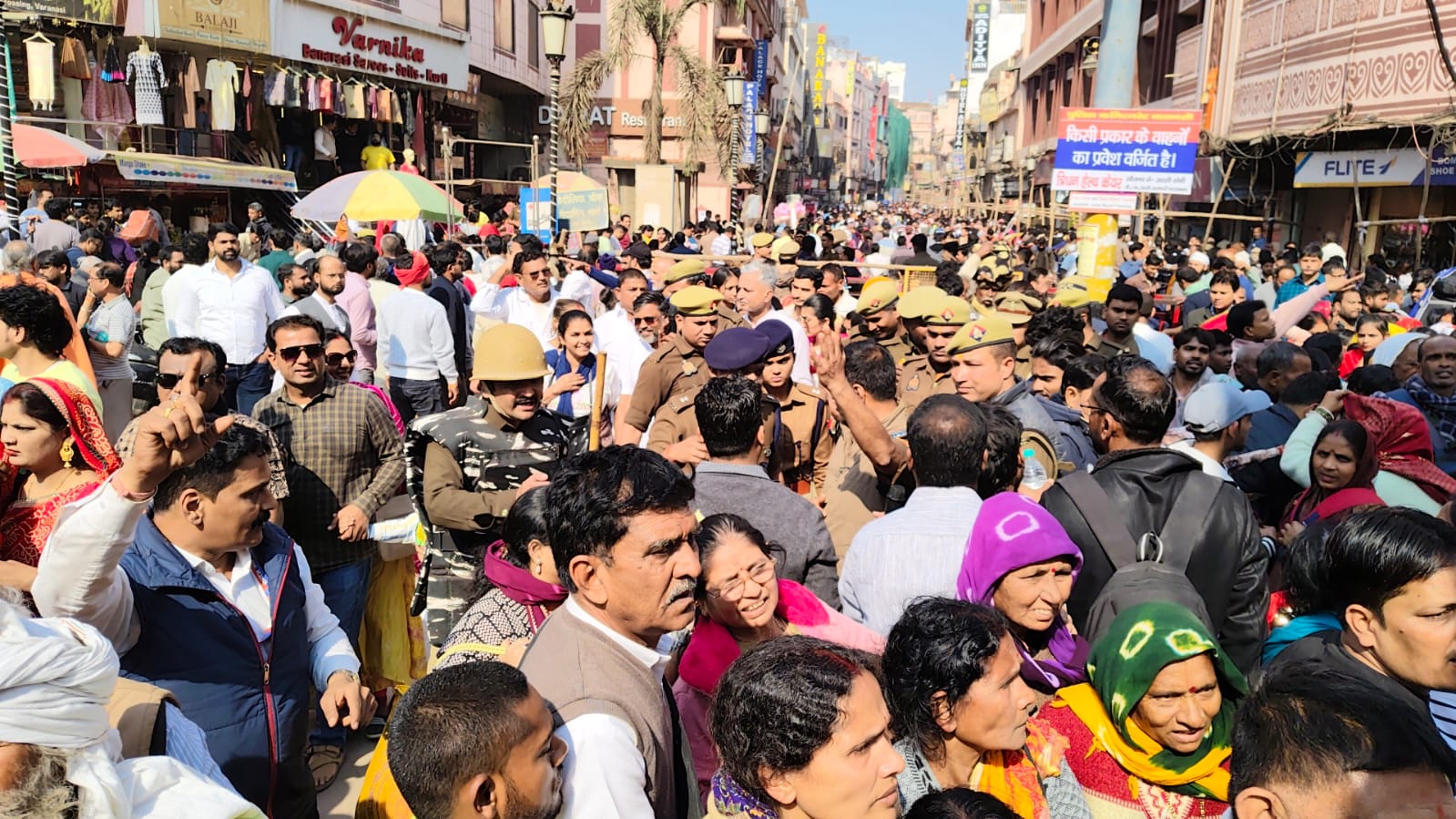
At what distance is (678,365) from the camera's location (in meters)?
5.90

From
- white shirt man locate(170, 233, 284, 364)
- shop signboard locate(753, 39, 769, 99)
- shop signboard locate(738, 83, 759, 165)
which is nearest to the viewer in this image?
white shirt man locate(170, 233, 284, 364)

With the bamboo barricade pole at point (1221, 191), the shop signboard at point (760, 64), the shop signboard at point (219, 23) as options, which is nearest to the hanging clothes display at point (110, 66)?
the shop signboard at point (219, 23)

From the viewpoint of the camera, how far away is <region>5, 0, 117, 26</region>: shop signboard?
1719cm

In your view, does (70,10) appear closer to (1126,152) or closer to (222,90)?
(222,90)

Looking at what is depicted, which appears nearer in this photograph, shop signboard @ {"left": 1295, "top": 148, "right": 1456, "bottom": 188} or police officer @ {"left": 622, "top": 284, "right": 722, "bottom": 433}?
police officer @ {"left": 622, "top": 284, "right": 722, "bottom": 433}

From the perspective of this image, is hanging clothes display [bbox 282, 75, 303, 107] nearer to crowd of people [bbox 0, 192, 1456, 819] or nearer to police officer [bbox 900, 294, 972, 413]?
crowd of people [bbox 0, 192, 1456, 819]

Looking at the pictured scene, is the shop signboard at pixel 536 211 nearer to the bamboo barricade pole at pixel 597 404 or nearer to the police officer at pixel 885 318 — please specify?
the police officer at pixel 885 318

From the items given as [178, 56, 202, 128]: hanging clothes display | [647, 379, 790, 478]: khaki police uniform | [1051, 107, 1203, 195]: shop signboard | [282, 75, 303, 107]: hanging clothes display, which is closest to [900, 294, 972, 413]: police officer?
[647, 379, 790, 478]: khaki police uniform

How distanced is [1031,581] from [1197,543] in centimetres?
74

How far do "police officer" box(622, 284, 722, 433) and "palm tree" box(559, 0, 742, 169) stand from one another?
19.0 metres

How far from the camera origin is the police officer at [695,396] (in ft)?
13.8

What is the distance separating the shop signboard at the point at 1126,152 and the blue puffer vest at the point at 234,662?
11.6 metres

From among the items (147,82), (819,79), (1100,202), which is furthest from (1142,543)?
(819,79)

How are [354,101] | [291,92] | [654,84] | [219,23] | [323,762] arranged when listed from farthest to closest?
1. [654,84]
2. [354,101]
3. [291,92]
4. [219,23]
5. [323,762]
